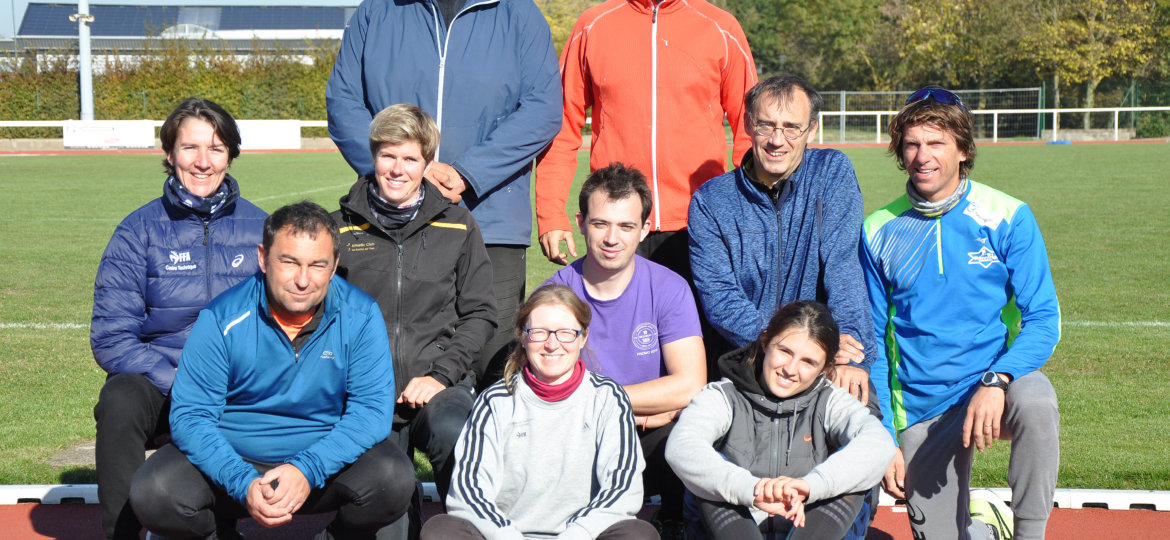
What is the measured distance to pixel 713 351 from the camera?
3875 millimetres

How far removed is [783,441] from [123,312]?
224 cm

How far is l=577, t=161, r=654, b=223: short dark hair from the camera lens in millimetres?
3346

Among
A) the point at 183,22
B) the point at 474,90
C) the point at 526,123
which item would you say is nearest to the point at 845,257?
the point at 526,123

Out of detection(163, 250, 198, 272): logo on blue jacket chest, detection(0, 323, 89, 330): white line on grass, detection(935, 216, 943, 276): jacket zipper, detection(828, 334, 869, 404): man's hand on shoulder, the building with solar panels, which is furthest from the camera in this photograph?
the building with solar panels

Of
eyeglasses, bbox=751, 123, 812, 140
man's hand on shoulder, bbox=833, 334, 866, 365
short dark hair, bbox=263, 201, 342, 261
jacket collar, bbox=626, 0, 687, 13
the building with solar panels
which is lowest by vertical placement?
man's hand on shoulder, bbox=833, 334, 866, 365

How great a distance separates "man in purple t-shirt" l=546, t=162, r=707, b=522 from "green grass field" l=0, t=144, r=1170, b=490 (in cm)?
171

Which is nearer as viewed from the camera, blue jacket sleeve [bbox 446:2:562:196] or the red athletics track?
the red athletics track

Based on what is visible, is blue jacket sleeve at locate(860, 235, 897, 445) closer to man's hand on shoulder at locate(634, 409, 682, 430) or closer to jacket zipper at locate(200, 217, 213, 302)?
man's hand on shoulder at locate(634, 409, 682, 430)

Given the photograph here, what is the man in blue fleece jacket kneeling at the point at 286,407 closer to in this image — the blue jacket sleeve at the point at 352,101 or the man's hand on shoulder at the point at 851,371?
the blue jacket sleeve at the point at 352,101

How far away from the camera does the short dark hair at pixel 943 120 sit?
3367 mm

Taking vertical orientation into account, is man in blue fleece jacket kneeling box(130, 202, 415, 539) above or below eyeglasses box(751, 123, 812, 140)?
below

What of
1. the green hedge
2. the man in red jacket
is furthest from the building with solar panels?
the man in red jacket

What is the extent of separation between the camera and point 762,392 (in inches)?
123

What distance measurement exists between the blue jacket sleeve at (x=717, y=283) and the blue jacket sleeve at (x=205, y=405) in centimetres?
161
